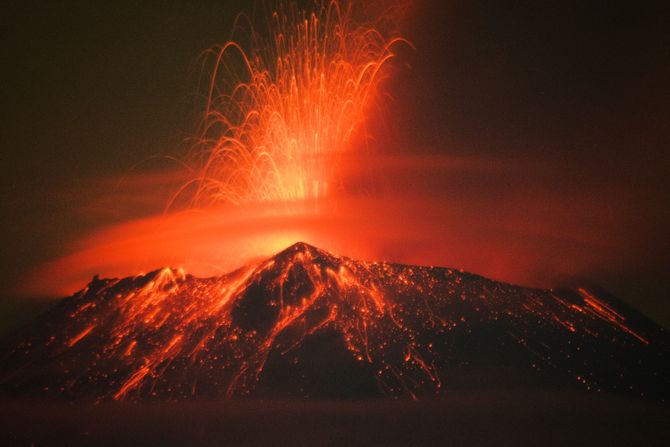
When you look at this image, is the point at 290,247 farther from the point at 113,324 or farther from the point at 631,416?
the point at 631,416

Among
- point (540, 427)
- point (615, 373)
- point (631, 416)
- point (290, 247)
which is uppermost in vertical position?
point (290, 247)

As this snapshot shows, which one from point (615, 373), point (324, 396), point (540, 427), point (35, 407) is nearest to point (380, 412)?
point (324, 396)

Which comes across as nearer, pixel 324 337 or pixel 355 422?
pixel 355 422

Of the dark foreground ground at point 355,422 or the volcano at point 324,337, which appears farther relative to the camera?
the volcano at point 324,337

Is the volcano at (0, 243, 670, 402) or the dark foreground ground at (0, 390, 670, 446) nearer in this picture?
the dark foreground ground at (0, 390, 670, 446)
